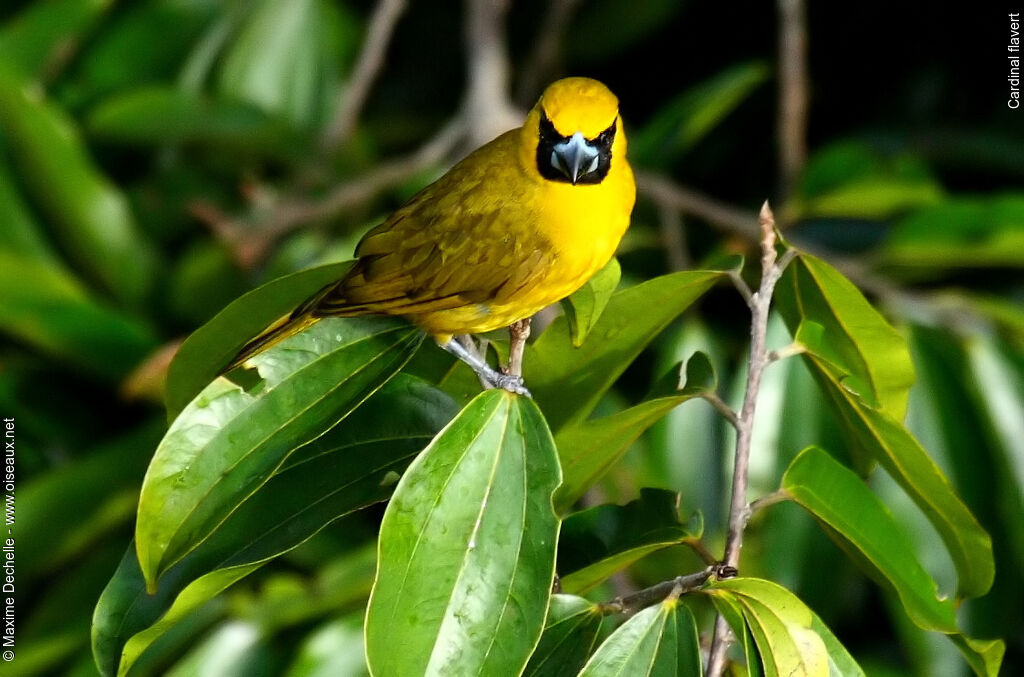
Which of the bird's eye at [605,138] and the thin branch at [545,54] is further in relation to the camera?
the thin branch at [545,54]

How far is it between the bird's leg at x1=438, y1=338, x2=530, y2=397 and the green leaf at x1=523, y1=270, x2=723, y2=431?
0.04 metres

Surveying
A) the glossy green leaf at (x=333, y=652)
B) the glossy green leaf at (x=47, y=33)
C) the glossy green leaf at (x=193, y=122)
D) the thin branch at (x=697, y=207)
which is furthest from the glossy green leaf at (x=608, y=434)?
the glossy green leaf at (x=47, y=33)

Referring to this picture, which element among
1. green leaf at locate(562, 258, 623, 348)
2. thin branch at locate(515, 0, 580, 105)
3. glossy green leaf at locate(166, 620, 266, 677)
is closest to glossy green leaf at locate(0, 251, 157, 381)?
glossy green leaf at locate(166, 620, 266, 677)

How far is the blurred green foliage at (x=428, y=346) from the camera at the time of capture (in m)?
1.17

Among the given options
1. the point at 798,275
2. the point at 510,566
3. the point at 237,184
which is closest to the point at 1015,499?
the point at 798,275

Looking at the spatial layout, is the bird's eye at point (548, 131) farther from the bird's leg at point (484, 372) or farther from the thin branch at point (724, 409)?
the thin branch at point (724, 409)

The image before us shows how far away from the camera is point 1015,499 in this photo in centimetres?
204

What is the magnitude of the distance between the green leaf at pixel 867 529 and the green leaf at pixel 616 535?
0.34 feet

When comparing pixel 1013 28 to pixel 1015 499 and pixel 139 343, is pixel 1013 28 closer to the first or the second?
pixel 1015 499

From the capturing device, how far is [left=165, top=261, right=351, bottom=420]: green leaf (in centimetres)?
114

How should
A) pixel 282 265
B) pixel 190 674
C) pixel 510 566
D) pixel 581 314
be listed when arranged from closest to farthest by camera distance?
1. pixel 510 566
2. pixel 581 314
3. pixel 190 674
4. pixel 282 265

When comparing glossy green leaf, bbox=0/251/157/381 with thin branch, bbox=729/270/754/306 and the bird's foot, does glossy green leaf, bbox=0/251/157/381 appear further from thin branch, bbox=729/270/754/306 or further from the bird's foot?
thin branch, bbox=729/270/754/306

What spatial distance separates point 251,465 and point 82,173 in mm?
1848

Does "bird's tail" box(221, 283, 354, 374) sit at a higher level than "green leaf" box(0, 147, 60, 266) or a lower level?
higher
